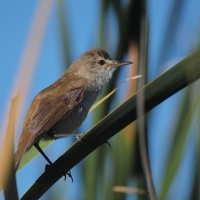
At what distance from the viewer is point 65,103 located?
3.31 m

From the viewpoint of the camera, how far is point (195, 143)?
157 cm

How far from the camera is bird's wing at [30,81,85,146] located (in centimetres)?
288

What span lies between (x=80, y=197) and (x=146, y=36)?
0.76 metres

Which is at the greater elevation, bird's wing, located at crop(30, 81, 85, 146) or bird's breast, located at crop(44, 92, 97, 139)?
bird's wing, located at crop(30, 81, 85, 146)

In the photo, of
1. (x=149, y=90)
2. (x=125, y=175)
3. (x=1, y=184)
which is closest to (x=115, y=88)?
(x=125, y=175)

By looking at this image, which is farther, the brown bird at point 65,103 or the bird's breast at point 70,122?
the bird's breast at point 70,122

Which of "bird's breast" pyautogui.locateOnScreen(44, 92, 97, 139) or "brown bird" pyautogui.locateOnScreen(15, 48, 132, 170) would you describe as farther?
"bird's breast" pyautogui.locateOnScreen(44, 92, 97, 139)

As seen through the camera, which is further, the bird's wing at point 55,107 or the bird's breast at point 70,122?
the bird's breast at point 70,122

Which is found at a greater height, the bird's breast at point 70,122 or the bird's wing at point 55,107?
the bird's wing at point 55,107

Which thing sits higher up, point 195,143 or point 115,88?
point 115,88

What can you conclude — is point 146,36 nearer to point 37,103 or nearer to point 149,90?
point 149,90

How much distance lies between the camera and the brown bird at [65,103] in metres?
2.85

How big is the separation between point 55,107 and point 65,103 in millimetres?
119

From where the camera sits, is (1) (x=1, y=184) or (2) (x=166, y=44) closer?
(1) (x=1, y=184)
